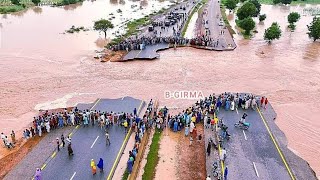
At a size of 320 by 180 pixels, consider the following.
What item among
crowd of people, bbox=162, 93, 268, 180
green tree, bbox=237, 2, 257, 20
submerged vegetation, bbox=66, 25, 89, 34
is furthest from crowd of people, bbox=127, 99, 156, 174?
green tree, bbox=237, 2, 257, 20

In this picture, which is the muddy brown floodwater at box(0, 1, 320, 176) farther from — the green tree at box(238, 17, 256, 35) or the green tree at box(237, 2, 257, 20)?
the green tree at box(237, 2, 257, 20)

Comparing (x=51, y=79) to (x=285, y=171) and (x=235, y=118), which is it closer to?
(x=235, y=118)

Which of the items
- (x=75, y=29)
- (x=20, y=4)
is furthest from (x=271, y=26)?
(x=20, y=4)

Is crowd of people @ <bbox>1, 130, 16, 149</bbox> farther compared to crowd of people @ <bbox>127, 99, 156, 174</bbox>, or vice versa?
crowd of people @ <bbox>1, 130, 16, 149</bbox>

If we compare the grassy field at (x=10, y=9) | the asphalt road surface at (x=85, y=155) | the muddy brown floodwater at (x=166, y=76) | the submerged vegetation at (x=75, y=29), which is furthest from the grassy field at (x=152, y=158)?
the grassy field at (x=10, y=9)

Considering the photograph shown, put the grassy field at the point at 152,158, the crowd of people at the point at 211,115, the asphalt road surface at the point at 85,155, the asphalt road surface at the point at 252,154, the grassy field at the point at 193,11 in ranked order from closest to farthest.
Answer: the asphalt road surface at the point at 85,155, the asphalt road surface at the point at 252,154, the grassy field at the point at 152,158, the crowd of people at the point at 211,115, the grassy field at the point at 193,11

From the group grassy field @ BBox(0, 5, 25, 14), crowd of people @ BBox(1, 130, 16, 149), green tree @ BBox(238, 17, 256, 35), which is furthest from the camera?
grassy field @ BBox(0, 5, 25, 14)

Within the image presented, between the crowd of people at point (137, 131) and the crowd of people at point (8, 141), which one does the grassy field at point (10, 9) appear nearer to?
the crowd of people at point (8, 141)
